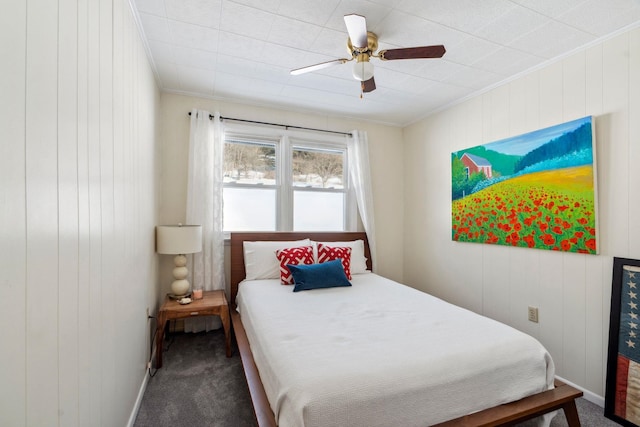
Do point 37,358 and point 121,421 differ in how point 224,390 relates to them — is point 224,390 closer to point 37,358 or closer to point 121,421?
point 121,421

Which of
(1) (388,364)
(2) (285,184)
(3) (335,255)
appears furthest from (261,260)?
(1) (388,364)

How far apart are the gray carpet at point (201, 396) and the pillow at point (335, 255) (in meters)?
1.24

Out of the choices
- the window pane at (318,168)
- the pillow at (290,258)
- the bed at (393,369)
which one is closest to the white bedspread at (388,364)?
the bed at (393,369)

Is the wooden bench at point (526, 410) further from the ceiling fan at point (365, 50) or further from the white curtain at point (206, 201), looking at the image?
the white curtain at point (206, 201)

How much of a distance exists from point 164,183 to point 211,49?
144cm

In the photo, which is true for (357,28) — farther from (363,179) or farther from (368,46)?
(363,179)

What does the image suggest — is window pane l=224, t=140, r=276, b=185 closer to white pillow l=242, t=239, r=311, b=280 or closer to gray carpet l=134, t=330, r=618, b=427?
white pillow l=242, t=239, r=311, b=280

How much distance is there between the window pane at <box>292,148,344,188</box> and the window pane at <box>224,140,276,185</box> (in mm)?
303

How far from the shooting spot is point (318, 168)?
3727 mm

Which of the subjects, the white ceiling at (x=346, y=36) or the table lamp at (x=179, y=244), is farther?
the table lamp at (x=179, y=244)

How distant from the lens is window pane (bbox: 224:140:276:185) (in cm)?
333

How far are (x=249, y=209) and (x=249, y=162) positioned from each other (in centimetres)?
56

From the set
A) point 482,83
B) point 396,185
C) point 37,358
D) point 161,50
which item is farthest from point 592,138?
point 161,50

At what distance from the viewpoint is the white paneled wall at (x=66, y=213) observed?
26.8 inches
